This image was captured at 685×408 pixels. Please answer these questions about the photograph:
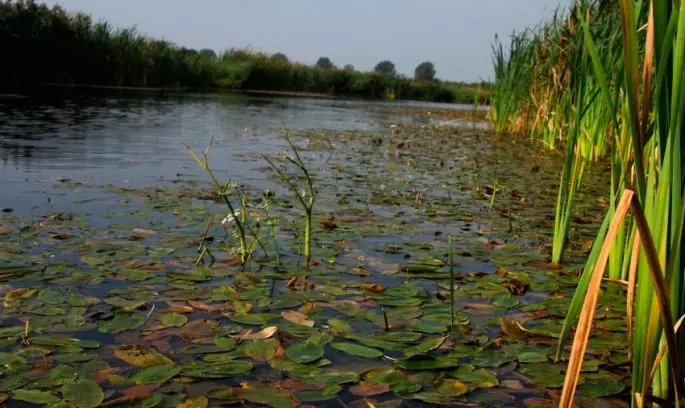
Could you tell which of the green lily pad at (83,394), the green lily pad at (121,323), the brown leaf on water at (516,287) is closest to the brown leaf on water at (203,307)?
the green lily pad at (121,323)

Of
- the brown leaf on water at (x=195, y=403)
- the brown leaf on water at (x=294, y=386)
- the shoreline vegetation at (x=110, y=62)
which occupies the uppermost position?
the shoreline vegetation at (x=110, y=62)

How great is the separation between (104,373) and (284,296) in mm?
767

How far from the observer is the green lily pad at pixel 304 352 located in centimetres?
168

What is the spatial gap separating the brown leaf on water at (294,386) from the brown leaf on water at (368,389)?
81 mm

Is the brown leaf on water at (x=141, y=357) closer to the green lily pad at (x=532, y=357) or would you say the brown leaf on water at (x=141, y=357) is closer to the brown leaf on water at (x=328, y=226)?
the green lily pad at (x=532, y=357)

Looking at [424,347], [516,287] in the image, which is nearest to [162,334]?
[424,347]

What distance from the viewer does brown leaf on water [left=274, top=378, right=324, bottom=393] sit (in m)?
1.52

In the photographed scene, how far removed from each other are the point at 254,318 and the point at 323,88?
32342 mm

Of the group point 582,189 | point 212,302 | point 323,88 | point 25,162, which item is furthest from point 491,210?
point 323,88

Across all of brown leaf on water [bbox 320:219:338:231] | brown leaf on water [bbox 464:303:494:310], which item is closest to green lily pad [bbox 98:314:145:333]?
brown leaf on water [bbox 464:303:494:310]

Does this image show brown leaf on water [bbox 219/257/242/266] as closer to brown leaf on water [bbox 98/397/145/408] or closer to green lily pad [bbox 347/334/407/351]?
green lily pad [bbox 347/334/407/351]

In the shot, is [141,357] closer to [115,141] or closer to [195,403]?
[195,403]

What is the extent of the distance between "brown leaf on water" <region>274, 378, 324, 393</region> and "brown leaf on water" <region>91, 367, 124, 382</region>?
1.26 feet

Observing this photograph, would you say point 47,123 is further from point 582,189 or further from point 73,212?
point 582,189
